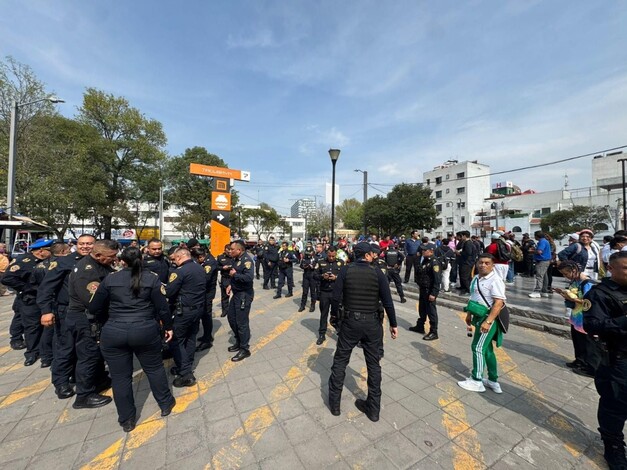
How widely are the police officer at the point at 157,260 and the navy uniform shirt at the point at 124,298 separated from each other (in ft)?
7.23

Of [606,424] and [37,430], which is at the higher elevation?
[606,424]

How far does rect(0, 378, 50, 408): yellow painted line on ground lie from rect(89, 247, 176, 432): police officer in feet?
6.05

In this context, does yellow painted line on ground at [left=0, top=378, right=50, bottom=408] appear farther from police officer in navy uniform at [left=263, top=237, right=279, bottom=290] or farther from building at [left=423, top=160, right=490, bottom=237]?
building at [left=423, top=160, right=490, bottom=237]

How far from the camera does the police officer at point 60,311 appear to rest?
135 inches

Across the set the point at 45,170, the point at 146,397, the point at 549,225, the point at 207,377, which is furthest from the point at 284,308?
the point at 549,225

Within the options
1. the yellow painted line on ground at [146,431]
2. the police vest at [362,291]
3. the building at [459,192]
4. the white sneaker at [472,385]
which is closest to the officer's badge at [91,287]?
the yellow painted line on ground at [146,431]

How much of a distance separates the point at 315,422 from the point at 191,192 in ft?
114

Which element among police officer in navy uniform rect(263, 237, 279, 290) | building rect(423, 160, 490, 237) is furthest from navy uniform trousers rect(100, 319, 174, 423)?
building rect(423, 160, 490, 237)

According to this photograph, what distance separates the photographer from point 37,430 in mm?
2801

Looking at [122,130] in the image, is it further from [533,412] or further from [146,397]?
[533,412]

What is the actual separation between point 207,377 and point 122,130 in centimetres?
3021

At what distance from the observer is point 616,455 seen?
2.22 meters

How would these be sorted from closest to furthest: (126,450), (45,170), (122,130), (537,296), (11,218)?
1. (126,450)
2. (537,296)
3. (11,218)
4. (45,170)
5. (122,130)

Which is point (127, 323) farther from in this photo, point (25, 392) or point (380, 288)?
point (380, 288)
